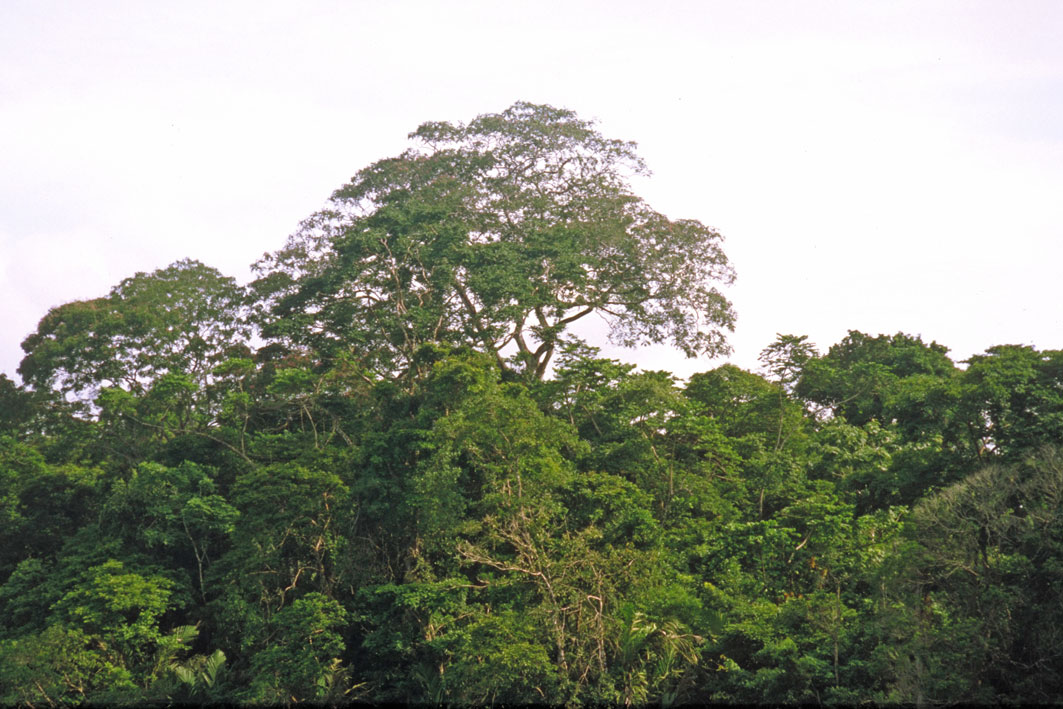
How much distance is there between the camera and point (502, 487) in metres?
15.2

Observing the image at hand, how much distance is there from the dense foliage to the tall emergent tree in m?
0.08

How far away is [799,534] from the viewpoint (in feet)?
50.6

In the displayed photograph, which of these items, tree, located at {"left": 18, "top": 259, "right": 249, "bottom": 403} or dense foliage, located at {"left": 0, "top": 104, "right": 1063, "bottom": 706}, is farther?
tree, located at {"left": 18, "top": 259, "right": 249, "bottom": 403}

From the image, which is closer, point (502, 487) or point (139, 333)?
point (502, 487)

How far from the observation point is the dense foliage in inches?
522

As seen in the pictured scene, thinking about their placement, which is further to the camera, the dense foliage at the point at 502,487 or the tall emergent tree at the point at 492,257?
the tall emergent tree at the point at 492,257

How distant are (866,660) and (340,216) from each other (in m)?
15.0

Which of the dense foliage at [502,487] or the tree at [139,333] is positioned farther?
the tree at [139,333]

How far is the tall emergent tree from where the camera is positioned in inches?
781

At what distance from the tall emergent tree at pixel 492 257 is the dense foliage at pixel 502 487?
0.08 meters

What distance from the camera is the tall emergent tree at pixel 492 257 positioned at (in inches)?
781

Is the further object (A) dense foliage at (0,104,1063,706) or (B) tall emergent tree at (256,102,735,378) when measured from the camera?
(B) tall emergent tree at (256,102,735,378)

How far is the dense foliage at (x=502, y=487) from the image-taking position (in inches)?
522

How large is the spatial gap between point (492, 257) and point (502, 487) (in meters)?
6.17
